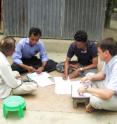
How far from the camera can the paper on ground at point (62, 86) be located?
4517mm

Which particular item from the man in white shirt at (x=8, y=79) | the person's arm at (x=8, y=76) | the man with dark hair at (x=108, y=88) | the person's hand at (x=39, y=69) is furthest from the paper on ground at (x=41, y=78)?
the man with dark hair at (x=108, y=88)

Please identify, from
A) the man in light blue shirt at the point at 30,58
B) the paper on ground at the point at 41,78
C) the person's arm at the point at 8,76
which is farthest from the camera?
the man in light blue shirt at the point at 30,58

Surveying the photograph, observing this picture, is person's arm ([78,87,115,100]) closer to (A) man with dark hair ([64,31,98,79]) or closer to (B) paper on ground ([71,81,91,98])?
(B) paper on ground ([71,81,91,98])

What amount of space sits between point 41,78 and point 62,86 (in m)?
0.41

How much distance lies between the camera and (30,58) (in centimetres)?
531

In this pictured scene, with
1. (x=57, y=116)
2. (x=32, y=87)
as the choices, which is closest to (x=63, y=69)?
(x=32, y=87)

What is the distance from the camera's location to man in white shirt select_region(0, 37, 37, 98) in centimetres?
397

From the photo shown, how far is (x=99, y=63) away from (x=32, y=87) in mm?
1245

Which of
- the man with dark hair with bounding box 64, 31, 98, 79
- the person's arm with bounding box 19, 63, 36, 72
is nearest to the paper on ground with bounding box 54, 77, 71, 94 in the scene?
the man with dark hair with bounding box 64, 31, 98, 79

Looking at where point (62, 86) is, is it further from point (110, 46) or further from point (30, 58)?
point (110, 46)

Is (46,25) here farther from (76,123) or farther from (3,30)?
(76,123)

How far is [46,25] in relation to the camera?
20.6 feet

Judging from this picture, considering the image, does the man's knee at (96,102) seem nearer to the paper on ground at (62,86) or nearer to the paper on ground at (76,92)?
the paper on ground at (76,92)

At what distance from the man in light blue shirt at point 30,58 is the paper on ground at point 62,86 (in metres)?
0.38
